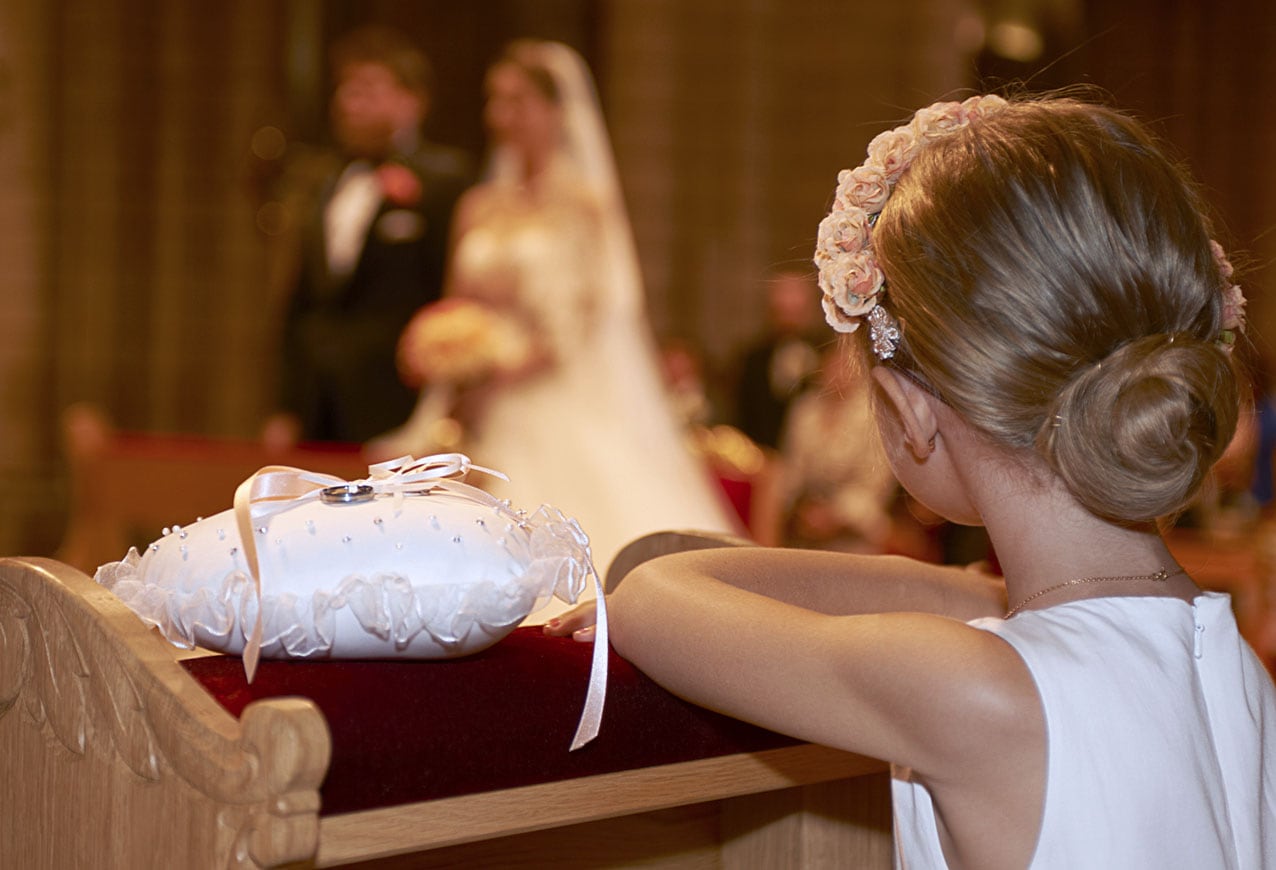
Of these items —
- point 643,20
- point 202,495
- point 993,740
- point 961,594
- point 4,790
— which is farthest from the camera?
point 643,20

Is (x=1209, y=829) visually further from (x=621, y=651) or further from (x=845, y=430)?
(x=845, y=430)

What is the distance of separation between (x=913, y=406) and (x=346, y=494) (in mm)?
537

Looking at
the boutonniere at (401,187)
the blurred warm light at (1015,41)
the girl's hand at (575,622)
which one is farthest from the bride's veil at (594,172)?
the blurred warm light at (1015,41)

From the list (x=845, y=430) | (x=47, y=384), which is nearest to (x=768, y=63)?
(x=845, y=430)

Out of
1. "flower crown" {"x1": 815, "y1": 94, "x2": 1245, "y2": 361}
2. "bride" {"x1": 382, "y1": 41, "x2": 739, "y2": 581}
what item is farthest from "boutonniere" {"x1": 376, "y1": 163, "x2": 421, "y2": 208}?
"flower crown" {"x1": 815, "y1": 94, "x2": 1245, "y2": 361}

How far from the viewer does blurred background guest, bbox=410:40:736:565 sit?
6.18 metres

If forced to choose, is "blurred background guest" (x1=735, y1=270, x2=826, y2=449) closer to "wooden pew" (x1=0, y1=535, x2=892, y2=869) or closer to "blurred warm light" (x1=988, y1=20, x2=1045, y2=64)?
→ "blurred warm light" (x1=988, y1=20, x2=1045, y2=64)

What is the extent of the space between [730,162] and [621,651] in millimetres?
9788

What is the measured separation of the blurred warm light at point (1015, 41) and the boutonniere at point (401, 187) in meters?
→ 5.48

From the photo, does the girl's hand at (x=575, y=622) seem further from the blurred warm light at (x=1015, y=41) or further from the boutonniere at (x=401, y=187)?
the blurred warm light at (x=1015, y=41)

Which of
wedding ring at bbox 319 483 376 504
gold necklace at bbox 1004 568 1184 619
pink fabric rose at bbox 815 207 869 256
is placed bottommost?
gold necklace at bbox 1004 568 1184 619

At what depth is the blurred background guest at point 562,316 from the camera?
6184 mm

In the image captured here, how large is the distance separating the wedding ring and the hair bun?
604 millimetres

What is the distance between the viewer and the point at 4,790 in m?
1.38
